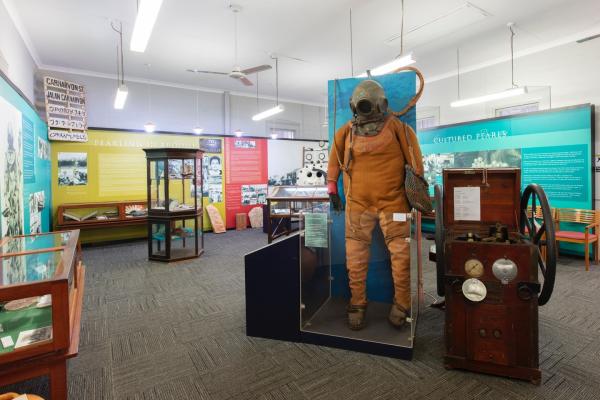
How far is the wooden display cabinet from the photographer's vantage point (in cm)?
149

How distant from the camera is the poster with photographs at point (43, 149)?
490cm

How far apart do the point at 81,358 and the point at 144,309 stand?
0.90 m

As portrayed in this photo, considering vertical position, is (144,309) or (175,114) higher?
(175,114)

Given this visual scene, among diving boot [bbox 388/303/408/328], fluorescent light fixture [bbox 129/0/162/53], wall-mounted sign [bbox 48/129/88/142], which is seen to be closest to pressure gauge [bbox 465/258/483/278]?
diving boot [bbox 388/303/408/328]

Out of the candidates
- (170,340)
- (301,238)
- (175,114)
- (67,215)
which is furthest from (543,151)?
(67,215)

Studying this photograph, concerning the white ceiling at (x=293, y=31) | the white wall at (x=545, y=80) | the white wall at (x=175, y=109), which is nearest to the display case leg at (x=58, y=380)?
the white ceiling at (x=293, y=31)

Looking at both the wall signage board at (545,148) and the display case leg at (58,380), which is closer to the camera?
the display case leg at (58,380)

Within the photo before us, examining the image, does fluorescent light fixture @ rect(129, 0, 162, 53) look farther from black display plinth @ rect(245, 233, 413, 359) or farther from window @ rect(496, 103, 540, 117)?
window @ rect(496, 103, 540, 117)

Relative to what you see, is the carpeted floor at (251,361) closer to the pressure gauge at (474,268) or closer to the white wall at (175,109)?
the pressure gauge at (474,268)

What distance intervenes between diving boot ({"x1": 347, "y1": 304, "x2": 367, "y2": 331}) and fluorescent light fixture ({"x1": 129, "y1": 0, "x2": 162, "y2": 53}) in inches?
112

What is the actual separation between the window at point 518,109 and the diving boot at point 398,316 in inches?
207

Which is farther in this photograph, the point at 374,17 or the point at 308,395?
the point at 374,17

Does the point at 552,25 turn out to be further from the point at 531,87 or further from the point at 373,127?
the point at 373,127

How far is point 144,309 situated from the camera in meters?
3.28
